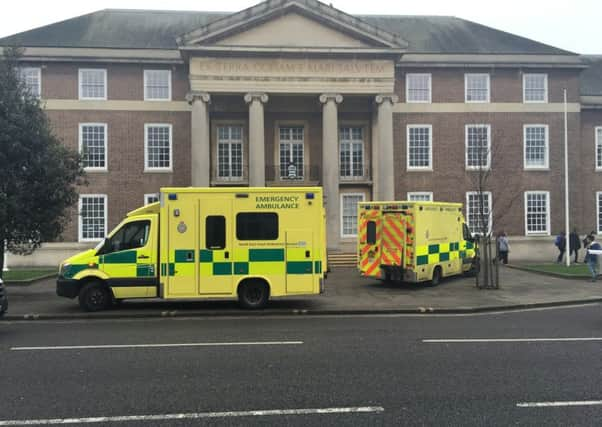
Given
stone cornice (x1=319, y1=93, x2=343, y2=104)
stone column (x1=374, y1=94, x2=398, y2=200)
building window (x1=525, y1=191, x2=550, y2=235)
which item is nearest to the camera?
stone cornice (x1=319, y1=93, x2=343, y2=104)

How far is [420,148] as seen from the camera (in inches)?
1113

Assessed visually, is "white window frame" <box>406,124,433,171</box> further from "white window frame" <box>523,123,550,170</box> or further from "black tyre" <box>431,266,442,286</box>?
"black tyre" <box>431,266,442,286</box>

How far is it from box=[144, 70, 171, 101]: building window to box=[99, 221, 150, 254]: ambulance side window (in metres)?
17.1

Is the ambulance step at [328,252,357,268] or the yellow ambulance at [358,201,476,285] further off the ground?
the yellow ambulance at [358,201,476,285]

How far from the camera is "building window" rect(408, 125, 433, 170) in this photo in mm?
28172

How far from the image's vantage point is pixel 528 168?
28547 millimetres

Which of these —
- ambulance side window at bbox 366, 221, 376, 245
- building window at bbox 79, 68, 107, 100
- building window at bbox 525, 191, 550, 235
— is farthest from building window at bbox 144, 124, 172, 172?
building window at bbox 525, 191, 550, 235

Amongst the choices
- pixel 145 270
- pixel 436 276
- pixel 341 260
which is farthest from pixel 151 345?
pixel 341 260

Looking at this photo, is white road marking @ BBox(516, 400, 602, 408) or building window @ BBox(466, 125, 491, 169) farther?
building window @ BBox(466, 125, 491, 169)

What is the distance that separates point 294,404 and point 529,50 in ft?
100

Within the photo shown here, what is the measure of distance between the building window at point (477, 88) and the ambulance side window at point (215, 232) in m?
21.5

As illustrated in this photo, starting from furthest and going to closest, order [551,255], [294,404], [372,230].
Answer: [551,255]
[372,230]
[294,404]

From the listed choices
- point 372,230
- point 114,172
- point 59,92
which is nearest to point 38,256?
point 114,172

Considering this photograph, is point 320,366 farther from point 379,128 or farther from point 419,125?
point 419,125
